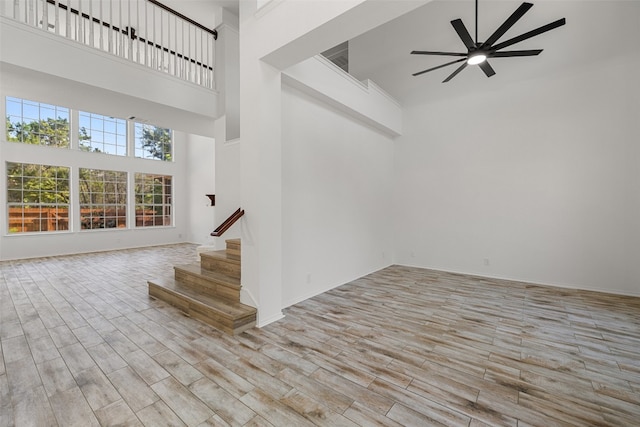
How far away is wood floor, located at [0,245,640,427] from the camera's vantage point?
1709 mm

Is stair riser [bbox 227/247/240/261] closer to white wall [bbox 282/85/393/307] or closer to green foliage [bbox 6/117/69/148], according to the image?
white wall [bbox 282/85/393/307]

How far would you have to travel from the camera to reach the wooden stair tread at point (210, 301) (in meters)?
2.82

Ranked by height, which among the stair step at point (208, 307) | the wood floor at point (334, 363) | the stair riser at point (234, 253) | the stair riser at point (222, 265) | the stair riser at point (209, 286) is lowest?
the wood floor at point (334, 363)

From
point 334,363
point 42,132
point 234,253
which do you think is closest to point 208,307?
point 234,253

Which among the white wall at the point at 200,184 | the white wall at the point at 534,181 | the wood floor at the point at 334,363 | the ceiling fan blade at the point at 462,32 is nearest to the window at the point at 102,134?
the white wall at the point at 200,184

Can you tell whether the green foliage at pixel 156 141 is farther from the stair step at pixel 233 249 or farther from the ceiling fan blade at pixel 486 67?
the ceiling fan blade at pixel 486 67

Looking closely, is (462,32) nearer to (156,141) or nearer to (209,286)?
(209,286)

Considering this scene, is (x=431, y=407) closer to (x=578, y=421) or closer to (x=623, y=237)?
(x=578, y=421)

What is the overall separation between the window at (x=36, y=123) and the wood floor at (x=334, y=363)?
508cm

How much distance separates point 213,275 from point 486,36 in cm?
616

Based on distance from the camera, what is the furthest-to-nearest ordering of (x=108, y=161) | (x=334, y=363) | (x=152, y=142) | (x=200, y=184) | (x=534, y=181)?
(x=200, y=184)
(x=152, y=142)
(x=108, y=161)
(x=534, y=181)
(x=334, y=363)

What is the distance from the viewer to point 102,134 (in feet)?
26.1

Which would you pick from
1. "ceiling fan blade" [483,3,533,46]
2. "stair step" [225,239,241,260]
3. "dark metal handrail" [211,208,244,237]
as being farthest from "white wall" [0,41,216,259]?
"ceiling fan blade" [483,3,533,46]

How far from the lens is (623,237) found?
13.0 feet
